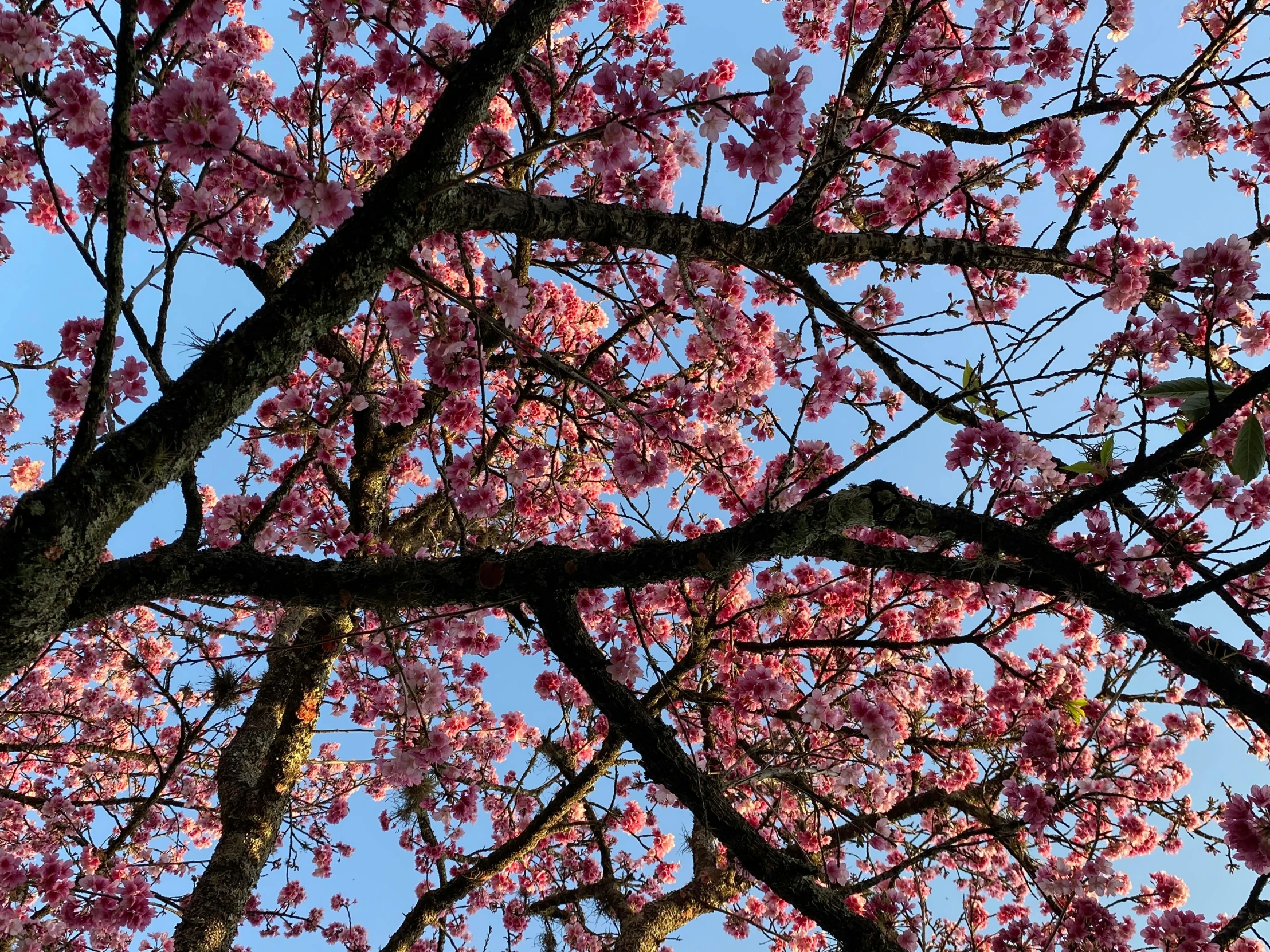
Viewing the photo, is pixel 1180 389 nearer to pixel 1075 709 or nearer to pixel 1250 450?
pixel 1250 450

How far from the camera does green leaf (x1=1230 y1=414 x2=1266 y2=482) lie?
7.41ft

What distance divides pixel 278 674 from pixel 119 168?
13.0 feet

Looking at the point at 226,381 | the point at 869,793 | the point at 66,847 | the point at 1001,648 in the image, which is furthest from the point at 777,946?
the point at 226,381

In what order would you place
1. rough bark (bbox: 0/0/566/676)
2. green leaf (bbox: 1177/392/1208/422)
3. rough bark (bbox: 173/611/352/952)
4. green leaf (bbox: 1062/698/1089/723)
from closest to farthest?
rough bark (bbox: 0/0/566/676)
green leaf (bbox: 1177/392/1208/422)
rough bark (bbox: 173/611/352/952)
green leaf (bbox: 1062/698/1089/723)

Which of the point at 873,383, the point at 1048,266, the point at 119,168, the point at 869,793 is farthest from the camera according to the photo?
the point at 869,793

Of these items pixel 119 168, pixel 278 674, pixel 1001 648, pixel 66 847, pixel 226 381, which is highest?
pixel 1001 648

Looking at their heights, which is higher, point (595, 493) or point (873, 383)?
point (595, 493)

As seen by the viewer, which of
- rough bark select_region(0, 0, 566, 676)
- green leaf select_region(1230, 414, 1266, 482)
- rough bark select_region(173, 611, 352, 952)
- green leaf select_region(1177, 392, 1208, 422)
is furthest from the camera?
rough bark select_region(173, 611, 352, 952)

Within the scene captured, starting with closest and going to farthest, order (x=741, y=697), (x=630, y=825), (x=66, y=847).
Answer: (x=66, y=847) → (x=741, y=697) → (x=630, y=825)

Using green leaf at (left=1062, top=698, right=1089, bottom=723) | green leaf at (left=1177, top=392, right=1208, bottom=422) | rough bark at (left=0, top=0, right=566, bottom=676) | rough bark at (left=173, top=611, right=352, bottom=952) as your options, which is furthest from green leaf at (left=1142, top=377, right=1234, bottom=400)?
rough bark at (left=173, top=611, right=352, bottom=952)

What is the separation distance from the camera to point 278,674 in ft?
16.1

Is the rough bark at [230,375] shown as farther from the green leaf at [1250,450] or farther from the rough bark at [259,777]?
the green leaf at [1250,450]

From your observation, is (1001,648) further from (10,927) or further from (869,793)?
(10,927)

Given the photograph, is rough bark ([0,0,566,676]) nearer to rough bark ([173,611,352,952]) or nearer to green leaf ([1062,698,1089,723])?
rough bark ([173,611,352,952])
